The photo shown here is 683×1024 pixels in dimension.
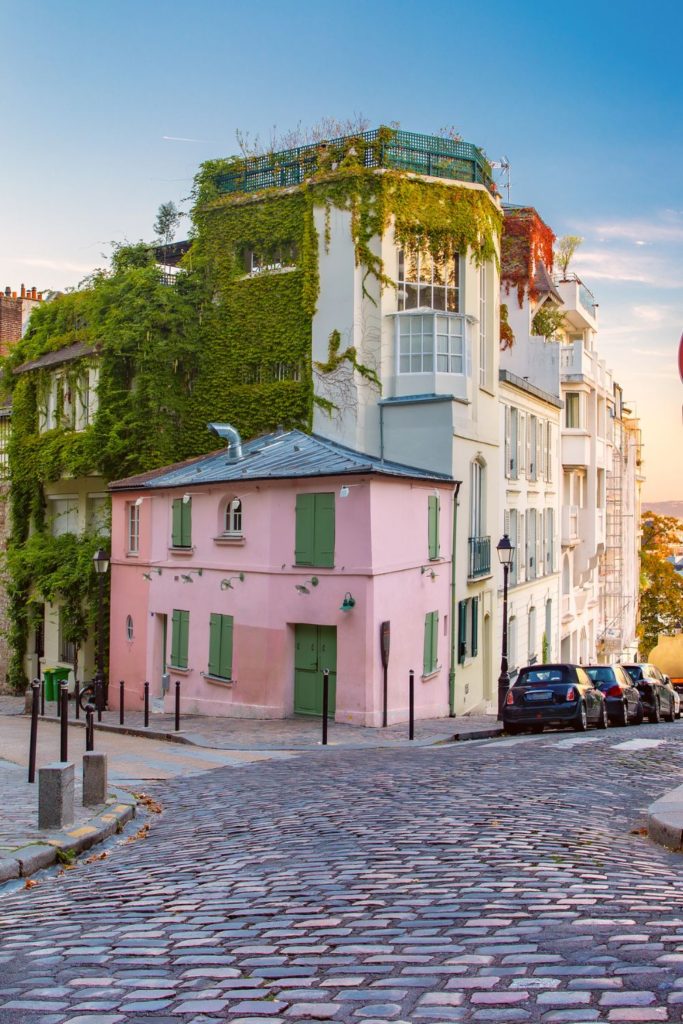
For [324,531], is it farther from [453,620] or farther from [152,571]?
[453,620]

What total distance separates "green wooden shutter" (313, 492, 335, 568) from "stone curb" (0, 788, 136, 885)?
1062 centimetres

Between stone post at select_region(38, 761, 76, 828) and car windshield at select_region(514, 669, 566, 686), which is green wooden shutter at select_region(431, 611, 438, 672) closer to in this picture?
car windshield at select_region(514, 669, 566, 686)

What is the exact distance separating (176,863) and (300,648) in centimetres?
1427

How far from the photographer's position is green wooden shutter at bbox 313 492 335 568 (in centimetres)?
2203

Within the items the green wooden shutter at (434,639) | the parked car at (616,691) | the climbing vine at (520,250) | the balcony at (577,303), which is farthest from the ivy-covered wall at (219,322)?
the balcony at (577,303)

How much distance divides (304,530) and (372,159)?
11567 mm

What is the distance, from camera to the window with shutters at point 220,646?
2339cm

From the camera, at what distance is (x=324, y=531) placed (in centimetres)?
2214

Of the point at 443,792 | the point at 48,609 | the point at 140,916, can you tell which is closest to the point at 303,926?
the point at 140,916

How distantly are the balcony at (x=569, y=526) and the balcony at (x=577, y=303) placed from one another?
28.0 ft

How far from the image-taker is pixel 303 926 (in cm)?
588

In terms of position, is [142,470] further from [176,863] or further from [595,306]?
[595,306]

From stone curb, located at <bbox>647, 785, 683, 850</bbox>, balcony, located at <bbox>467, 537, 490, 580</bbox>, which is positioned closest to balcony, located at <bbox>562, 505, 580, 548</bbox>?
balcony, located at <bbox>467, 537, 490, 580</bbox>

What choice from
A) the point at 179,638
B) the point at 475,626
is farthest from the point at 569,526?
the point at 179,638
